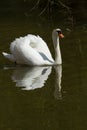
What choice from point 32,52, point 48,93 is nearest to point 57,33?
point 32,52

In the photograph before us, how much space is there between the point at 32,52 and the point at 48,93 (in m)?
3.08

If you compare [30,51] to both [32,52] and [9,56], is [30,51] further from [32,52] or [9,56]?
[9,56]

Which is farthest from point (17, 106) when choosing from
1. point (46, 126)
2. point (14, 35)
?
point (14, 35)

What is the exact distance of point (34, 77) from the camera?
46.4ft

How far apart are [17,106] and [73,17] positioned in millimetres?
10927

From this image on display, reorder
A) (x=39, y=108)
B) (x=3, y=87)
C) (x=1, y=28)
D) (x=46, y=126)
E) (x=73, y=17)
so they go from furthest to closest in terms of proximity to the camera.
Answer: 1. (x=73, y=17)
2. (x=1, y=28)
3. (x=3, y=87)
4. (x=39, y=108)
5. (x=46, y=126)

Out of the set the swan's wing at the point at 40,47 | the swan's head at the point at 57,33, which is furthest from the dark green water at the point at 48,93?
the swan's head at the point at 57,33

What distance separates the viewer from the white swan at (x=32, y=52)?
15477 millimetres

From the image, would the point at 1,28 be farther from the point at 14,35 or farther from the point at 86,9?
the point at 86,9

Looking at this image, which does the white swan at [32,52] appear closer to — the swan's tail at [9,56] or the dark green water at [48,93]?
the swan's tail at [9,56]

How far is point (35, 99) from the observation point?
1220 cm

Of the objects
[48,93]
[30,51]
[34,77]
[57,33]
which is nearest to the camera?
[48,93]

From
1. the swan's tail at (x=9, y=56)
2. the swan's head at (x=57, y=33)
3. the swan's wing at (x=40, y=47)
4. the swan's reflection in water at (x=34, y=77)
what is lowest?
the swan's reflection in water at (x=34, y=77)

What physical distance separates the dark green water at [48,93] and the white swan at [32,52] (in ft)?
0.76
